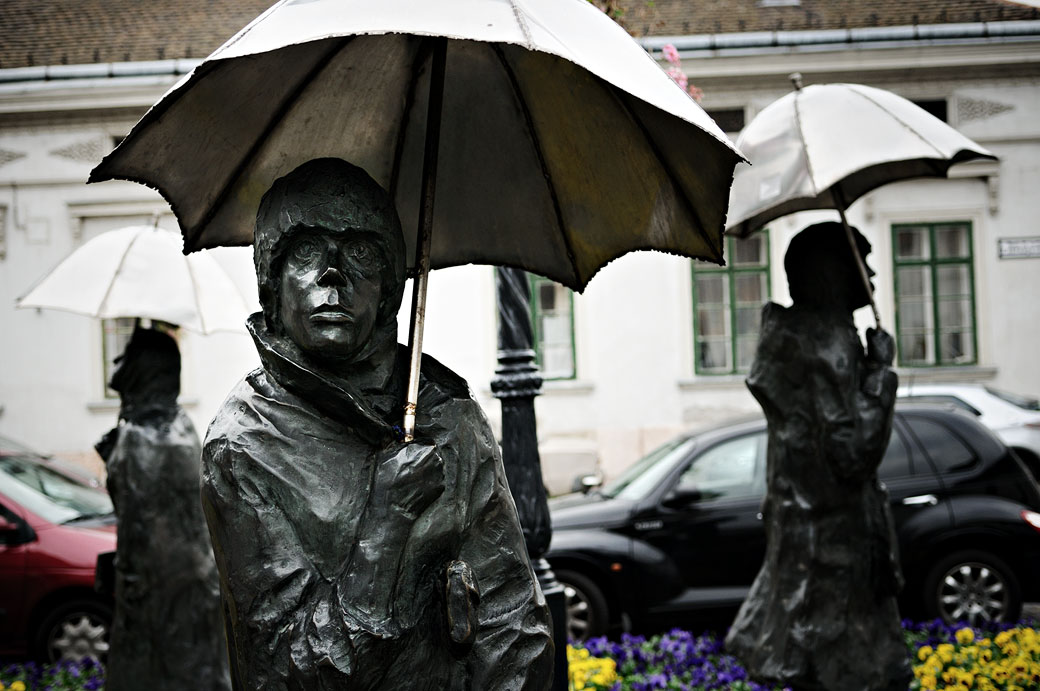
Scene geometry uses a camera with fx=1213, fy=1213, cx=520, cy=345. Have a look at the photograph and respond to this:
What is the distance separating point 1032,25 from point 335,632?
16837 millimetres

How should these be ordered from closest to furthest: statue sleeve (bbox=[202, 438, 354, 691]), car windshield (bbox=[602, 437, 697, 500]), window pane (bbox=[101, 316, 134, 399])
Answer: statue sleeve (bbox=[202, 438, 354, 691]), car windshield (bbox=[602, 437, 697, 500]), window pane (bbox=[101, 316, 134, 399])

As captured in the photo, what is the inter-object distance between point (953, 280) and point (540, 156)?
1599cm

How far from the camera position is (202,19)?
1759 centimetres

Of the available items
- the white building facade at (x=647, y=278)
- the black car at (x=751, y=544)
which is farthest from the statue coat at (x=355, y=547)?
the white building facade at (x=647, y=278)

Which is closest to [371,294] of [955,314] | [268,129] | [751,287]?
[268,129]

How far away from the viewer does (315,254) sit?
246cm

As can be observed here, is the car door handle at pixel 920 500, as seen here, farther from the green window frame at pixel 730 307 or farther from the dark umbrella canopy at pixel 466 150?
the green window frame at pixel 730 307

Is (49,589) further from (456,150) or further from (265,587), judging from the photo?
(265,587)

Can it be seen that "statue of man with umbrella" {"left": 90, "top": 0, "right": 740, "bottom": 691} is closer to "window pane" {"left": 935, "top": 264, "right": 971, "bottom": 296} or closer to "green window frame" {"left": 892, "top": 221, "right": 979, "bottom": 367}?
"green window frame" {"left": 892, "top": 221, "right": 979, "bottom": 367}

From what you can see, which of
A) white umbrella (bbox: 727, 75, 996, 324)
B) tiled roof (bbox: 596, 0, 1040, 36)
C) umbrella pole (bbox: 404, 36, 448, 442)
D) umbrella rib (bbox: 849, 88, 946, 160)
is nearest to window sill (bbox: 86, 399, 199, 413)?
tiled roof (bbox: 596, 0, 1040, 36)

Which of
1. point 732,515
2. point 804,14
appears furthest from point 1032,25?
point 732,515

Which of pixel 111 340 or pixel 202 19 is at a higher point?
pixel 202 19

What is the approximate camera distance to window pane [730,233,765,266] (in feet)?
58.6

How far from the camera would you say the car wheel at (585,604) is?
8281 mm
